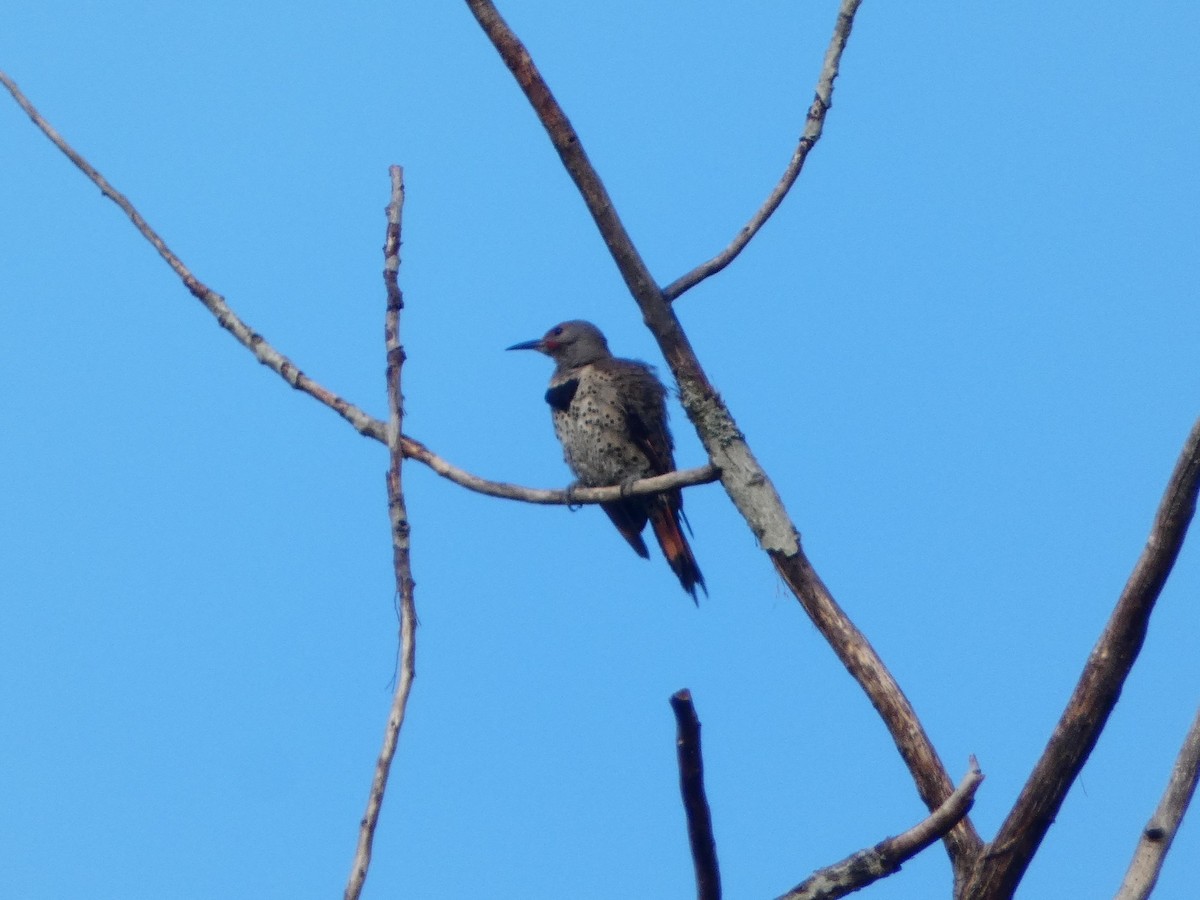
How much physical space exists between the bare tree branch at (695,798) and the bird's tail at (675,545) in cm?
304

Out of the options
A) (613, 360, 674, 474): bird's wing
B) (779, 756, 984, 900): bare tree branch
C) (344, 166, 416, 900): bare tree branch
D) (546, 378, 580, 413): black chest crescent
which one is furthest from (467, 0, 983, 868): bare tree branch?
(546, 378, 580, 413): black chest crescent

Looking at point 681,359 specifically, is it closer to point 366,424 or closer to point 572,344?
point 366,424

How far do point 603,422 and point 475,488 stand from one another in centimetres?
248

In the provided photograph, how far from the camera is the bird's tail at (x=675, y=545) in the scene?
18.8 feet

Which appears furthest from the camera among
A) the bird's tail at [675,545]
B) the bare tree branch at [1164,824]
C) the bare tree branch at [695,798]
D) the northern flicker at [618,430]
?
the northern flicker at [618,430]

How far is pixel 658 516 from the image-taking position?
19.3 ft

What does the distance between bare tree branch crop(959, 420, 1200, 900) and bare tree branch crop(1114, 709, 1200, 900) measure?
0.23 meters

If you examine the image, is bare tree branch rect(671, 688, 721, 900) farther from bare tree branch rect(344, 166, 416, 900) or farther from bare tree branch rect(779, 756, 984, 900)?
bare tree branch rect(344, 166, 416, 900)

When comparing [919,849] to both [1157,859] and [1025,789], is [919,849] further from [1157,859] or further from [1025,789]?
[1157,859]

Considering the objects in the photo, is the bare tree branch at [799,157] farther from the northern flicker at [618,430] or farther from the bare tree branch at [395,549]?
the northern flicker at [618,430]

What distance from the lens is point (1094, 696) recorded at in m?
2.81

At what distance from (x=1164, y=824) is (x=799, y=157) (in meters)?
1.81

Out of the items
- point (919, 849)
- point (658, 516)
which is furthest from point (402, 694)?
point (658, 516)

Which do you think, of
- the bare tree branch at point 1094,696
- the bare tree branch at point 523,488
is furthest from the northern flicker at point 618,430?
the bare tree branch at point 1094,696
